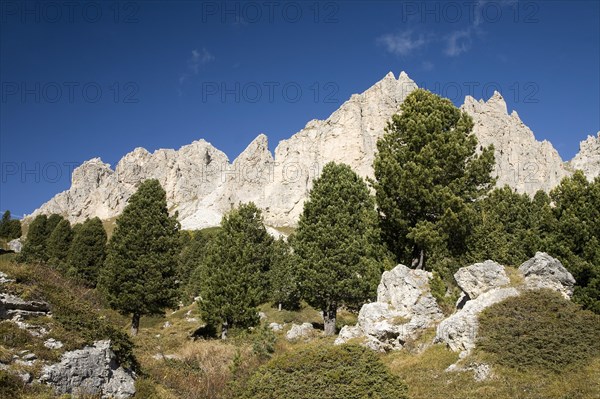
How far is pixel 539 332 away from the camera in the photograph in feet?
48.4

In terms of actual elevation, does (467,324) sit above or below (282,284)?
below

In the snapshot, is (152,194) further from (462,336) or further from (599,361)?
(599,361)

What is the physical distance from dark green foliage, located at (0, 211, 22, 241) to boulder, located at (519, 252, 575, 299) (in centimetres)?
10123

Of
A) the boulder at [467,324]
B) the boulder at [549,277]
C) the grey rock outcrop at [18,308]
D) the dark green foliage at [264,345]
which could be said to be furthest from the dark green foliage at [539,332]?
the grey rock outcrop at [18,308]

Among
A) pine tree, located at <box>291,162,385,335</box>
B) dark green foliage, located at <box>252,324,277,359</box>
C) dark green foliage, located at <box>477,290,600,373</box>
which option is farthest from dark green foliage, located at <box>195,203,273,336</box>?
dark green foliage, located at <box>477,290,600,373</box>

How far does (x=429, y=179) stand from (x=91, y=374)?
19.1 m

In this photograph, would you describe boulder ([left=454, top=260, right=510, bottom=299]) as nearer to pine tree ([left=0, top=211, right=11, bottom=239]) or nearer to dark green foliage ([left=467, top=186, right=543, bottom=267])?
dark green foliage ([left=467, top=186, right=543, bottom=267])

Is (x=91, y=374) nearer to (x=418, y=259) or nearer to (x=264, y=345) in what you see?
(x=264, y=345)

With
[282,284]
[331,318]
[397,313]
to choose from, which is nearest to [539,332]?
[397,313]

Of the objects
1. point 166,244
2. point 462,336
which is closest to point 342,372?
point 462,336

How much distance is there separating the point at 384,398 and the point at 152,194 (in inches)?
1048

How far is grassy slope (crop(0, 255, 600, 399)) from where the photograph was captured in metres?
12.2

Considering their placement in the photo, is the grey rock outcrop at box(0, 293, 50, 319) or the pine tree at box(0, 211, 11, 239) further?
the pine tree at box(0, 211, 11, 239)

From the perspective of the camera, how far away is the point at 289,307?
177 feet
